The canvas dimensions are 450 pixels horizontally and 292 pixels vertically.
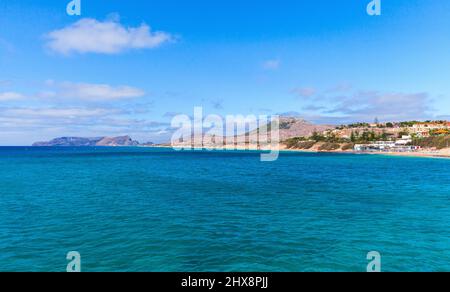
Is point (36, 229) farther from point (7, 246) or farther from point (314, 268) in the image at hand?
point (314, 268)

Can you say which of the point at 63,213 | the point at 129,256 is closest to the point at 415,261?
the point at 129,256

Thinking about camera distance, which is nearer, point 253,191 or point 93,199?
point 93,199

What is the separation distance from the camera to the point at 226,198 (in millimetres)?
43844

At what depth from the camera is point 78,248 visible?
21.9 metres

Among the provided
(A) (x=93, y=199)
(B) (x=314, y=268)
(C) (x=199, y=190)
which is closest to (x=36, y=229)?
(A) (x=93, y=199)

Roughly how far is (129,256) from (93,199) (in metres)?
25.4
